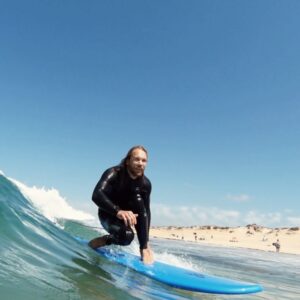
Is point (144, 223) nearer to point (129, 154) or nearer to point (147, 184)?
point (147, 184)

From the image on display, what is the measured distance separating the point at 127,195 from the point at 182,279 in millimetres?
1245

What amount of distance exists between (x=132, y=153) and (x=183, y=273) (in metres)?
1.70

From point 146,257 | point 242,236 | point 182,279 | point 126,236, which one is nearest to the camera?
point 182,279

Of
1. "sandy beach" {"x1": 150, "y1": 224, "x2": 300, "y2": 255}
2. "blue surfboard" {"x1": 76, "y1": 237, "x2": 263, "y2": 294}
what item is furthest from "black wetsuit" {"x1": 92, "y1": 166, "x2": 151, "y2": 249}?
"sandy beach" {"x1": 150, "y1": 224, "x2": 300, "y2": 255}

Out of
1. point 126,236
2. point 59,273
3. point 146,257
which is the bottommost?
point 59,273

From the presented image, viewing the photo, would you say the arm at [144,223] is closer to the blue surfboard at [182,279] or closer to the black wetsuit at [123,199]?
the black wetsuit at [123,199]

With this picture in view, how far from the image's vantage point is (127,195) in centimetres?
538

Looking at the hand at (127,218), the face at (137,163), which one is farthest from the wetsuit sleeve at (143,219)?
the hand at (127,218)

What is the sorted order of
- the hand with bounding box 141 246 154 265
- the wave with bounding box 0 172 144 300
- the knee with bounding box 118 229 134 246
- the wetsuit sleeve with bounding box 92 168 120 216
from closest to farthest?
the wave with bounding box 0 172 144 300
the wetsuit sleeve with bounding box 92 168 120 216
the knee with bounding box 118 229 134 246
the hand with bounding box 141 246 154 265

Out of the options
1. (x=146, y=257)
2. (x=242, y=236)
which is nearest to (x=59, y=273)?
(x=146, y=257)

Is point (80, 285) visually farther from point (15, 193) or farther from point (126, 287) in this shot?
point (15, 193)

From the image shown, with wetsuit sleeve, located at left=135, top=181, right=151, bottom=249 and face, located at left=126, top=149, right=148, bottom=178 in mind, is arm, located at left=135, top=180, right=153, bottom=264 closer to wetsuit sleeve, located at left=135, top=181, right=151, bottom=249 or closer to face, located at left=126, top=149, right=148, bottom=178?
wetsuit sleeve, located at left=135, top=181, right=151, bottom=249

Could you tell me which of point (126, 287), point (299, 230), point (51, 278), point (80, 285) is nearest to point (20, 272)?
point (51, 278)

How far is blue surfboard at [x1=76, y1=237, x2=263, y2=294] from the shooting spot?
15.3 ft
